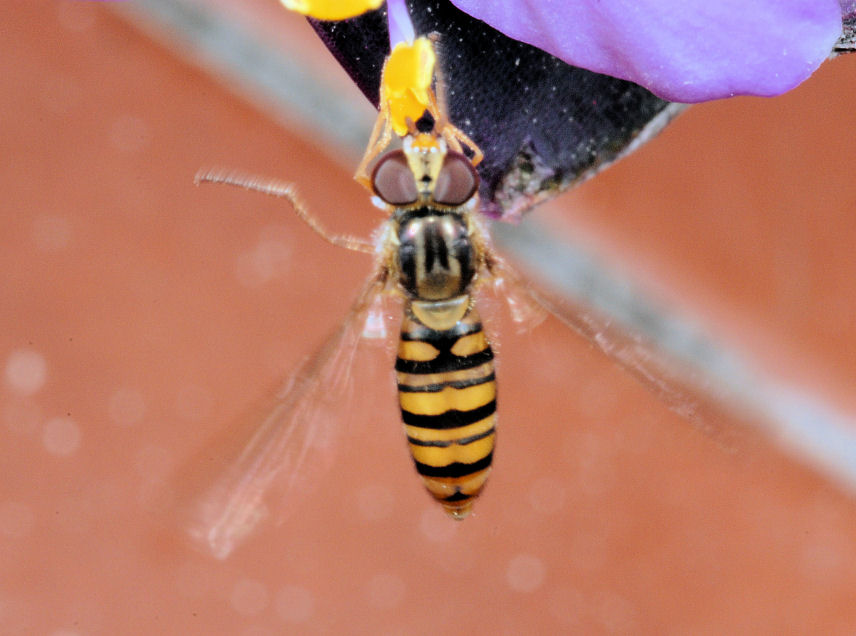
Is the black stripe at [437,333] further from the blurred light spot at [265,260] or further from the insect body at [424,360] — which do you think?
the blurred light spot at [265,260]

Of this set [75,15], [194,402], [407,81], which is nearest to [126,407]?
[194,402]

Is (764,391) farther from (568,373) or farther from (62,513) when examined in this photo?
(62,513)

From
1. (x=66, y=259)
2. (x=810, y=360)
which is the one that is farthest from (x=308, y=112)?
(x=810, y=360)

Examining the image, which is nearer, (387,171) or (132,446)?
(387,171)

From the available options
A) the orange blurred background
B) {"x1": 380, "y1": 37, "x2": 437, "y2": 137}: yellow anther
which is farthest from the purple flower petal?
the orange blurred background

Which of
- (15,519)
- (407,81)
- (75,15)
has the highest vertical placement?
(407,81)

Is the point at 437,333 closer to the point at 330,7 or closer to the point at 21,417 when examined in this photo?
the point at 330,7

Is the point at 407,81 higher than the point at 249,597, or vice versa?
the point at 407,81
